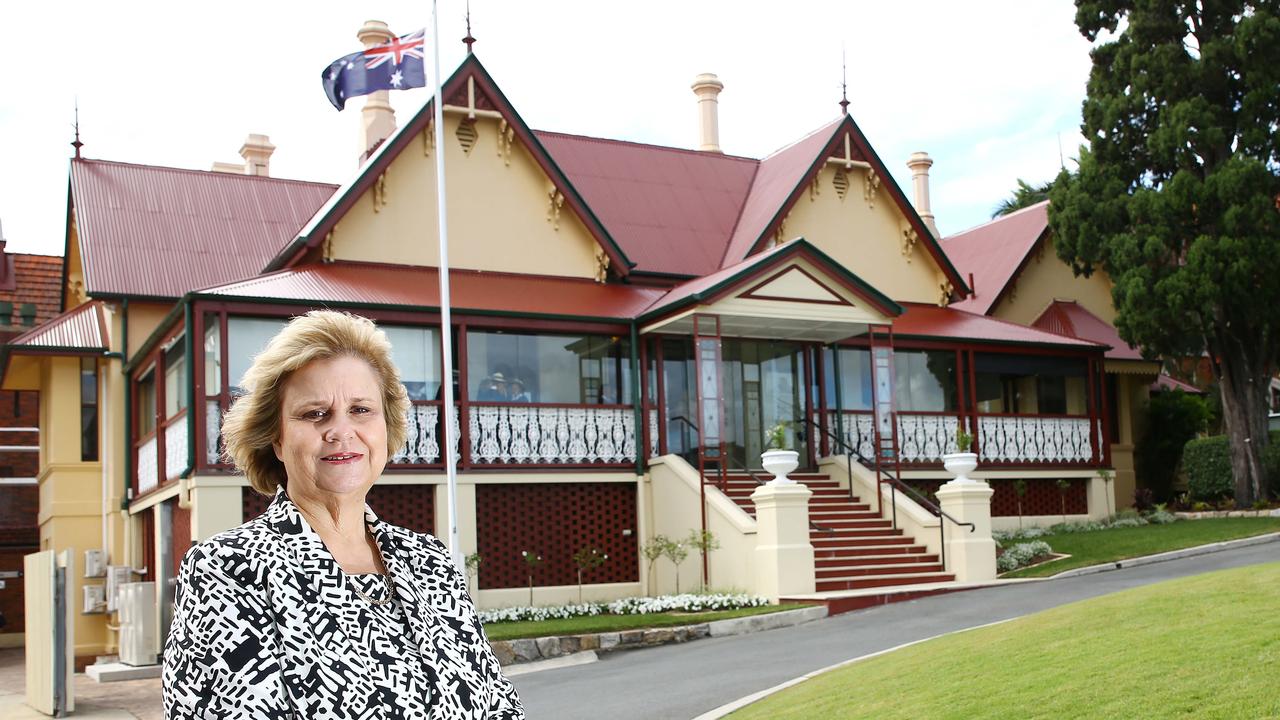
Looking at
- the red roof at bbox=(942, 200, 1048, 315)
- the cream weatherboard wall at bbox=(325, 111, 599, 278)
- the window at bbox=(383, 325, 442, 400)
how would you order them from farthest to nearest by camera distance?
1. the red roof at bbox=(942, 200, 1048, 315)
2. the cream weatherboard wall at bbox=(325, 111, 599, 278)
3. the window at bbox=(383, 325, 442, 400)

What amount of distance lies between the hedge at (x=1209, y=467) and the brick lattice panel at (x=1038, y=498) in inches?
119

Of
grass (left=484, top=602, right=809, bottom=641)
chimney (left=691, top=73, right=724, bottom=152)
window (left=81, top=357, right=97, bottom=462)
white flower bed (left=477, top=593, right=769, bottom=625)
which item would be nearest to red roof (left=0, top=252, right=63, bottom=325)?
window (left=81, top=357, right=97, bottom=462)

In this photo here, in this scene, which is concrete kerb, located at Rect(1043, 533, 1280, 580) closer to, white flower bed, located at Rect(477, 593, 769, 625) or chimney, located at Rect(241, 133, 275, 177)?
white flower bed, located at Rect(477, 593, 769, 625)

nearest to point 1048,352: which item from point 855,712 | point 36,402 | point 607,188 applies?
point 607,188

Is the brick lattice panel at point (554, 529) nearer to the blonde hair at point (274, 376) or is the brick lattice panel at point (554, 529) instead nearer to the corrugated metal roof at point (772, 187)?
the corrugated metal roof at point (772, 187)

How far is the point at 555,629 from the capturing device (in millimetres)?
16125

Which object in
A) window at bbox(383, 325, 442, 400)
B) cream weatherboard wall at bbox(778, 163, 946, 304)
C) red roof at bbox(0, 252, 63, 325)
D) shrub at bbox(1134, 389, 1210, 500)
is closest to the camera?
window at bbox(383, 325, 442, 400)

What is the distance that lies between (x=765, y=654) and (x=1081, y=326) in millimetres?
18429

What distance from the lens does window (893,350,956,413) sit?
82.8 feet

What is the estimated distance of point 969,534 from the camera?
19.8m

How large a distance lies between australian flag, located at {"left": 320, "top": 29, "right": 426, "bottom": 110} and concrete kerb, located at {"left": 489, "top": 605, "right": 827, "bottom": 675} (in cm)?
801

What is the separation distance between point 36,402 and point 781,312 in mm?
18882

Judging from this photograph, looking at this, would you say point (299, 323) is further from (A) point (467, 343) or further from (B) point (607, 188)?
(B) point (607, 188)

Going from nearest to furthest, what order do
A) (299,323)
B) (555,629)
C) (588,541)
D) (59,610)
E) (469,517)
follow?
(299,323), (59,610), (555,629), (469,517), (588,541)
